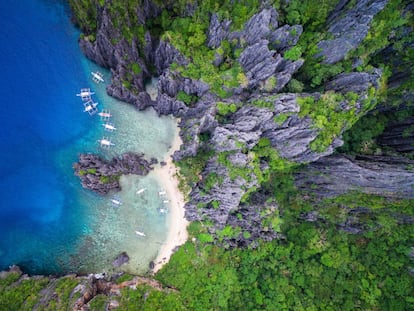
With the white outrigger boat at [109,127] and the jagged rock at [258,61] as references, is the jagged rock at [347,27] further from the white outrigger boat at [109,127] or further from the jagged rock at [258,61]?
the white outrigger boat at [109,127]

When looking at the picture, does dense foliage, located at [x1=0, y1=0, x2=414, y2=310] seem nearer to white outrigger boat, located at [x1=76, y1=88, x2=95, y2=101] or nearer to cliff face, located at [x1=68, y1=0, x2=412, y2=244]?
cliff face, located at [x1=68, y1=0, x2=412, y2=244]

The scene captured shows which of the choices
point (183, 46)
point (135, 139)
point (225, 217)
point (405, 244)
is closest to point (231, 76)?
point (183, 46)

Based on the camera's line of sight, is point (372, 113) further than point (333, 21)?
Yes

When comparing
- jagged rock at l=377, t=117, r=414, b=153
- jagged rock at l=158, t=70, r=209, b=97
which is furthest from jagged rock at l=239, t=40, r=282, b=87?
jagged rock at l=377, t=117, r=414, b=153

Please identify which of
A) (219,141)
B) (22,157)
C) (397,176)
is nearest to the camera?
(397,176)

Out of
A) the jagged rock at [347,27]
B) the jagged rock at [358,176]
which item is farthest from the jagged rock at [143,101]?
the jagged rock at [358,176]

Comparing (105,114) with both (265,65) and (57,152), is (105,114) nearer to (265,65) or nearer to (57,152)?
(57,152)

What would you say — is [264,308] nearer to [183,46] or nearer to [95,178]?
[95,178]
